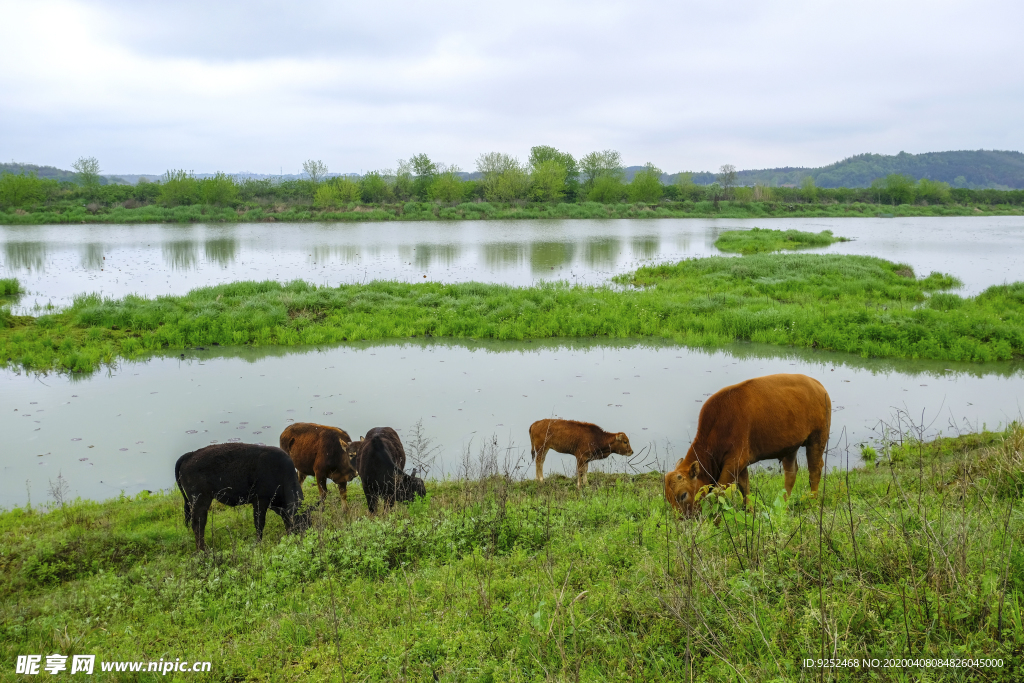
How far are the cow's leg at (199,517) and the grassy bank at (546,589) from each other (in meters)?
0.20

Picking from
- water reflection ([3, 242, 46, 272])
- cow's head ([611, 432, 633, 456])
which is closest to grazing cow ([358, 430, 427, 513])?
cow's head ([611, 432, 633, 456])

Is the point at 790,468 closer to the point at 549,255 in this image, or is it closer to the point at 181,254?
the point at 549,255

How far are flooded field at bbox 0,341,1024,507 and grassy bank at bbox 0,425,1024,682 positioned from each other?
88.4 inches

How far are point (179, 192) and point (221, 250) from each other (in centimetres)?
5129

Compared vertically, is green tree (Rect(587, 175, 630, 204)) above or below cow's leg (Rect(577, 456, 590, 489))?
above

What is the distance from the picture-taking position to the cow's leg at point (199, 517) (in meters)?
6.02

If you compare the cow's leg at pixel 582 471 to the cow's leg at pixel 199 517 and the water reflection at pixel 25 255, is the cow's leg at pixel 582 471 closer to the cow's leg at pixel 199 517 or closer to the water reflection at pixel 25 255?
the cow's leg at pixel 199 517

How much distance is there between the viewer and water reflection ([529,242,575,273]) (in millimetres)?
30391

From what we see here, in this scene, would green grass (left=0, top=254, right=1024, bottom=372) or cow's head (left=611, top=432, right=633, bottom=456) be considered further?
green grass (left=0, top=254, right=1024, bottom=372)

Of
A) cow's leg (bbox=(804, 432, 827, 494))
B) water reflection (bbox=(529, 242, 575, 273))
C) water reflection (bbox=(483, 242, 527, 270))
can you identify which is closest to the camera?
cow's leg (bbox=(804, 432, 827, 494))

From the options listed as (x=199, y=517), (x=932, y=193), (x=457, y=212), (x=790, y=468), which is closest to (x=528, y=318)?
(x=790, y=468)

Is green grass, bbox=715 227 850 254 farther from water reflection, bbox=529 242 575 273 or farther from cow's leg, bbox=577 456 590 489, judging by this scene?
cow's leg, bbox=577 456 590 489

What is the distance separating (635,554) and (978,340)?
14154mm

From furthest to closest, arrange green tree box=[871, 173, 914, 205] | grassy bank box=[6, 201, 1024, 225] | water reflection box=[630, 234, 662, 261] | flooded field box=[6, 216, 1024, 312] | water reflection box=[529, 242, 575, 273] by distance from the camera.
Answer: green tree box=[871, 173, 914, 205] < grassy bank box=[6, 201, 1024, 225] < water reflection box=[630, 234, 662, 261] < water reflection box=[529, 242, 575, 273] < flooded field box=[6, 216, 1024, 312]
